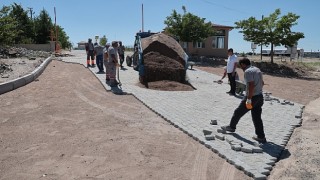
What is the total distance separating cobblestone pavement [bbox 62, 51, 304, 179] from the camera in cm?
564

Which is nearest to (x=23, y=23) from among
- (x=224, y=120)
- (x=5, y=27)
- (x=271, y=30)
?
(x=5, y=27)

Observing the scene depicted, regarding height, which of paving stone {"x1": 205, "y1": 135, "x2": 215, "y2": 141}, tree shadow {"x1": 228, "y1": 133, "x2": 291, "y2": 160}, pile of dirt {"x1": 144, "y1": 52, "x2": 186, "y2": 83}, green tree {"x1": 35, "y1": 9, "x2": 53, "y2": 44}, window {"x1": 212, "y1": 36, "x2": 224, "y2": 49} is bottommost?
tree shadow {"x1": 228, "y1": 133, "x2": 291, "y2": 160}

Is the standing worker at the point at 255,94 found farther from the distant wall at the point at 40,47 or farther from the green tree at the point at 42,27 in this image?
the green tree at the point at 42,27

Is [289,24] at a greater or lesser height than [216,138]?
greater

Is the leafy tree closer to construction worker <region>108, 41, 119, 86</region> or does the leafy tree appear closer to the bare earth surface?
construction worker <region>108, 41, 119, 86</region>

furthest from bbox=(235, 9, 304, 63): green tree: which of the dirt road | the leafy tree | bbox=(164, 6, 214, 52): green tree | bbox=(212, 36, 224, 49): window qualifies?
the leafy tree

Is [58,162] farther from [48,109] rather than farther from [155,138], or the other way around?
[48,109]

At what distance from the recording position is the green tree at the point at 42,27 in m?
43.3

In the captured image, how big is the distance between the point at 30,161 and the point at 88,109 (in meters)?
3.76

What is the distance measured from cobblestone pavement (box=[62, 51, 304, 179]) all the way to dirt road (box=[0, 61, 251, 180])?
257 mm

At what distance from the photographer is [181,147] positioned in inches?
242

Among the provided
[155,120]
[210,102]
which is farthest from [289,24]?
[155,120]

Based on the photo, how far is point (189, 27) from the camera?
29203mm

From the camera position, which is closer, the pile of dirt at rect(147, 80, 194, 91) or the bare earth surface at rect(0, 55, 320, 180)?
the bare earth surface at rect(0, 55, 320, 180)
